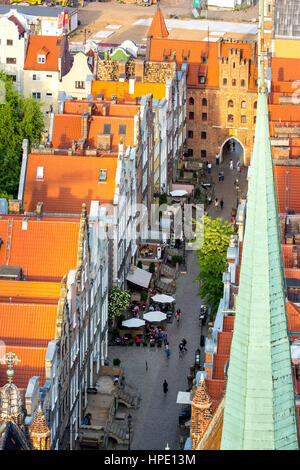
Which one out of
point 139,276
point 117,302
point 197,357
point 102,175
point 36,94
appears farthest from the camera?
point 36,94

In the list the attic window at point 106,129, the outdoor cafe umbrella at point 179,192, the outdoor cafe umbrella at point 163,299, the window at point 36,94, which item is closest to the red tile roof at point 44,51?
the window at point 36,94

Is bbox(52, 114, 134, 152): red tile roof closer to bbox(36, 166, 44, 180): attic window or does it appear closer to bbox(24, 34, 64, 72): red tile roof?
bbox(36, 166, 44, 180): attic window

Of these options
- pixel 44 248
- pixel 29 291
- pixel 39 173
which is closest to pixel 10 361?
pixel 29 291

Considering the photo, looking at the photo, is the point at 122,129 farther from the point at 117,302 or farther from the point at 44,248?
the point at 44,248

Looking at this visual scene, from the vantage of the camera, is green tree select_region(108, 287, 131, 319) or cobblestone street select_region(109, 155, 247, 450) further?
green tree select_region(108, 287, 131, 319)

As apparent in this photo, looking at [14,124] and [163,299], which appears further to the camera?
[14,124]

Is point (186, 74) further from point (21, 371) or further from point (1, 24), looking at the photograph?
point (21, 371)

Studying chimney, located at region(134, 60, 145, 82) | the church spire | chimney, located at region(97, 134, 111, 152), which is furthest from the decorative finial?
the church spire
